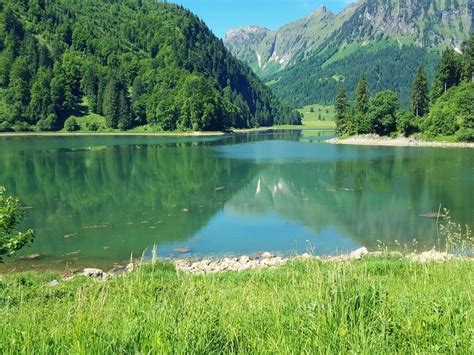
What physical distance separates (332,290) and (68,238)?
28.3 m

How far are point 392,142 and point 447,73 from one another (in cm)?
3115

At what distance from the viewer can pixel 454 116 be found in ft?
343

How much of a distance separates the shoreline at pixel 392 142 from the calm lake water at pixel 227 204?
81.5 feet

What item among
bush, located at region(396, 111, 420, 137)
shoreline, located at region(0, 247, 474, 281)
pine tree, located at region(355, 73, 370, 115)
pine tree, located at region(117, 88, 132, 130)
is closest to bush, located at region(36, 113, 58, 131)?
pine tree, located at region(117, 88, 132, 130)

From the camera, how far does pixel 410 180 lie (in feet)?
178

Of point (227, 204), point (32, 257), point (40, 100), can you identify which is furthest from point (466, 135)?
point (40, 100)

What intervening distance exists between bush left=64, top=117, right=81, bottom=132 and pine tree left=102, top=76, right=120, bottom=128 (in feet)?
39.2

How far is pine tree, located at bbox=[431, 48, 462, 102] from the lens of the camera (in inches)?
4926

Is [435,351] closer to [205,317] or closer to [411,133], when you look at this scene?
[205,317]

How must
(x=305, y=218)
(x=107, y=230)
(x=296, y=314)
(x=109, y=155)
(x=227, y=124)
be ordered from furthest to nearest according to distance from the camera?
1. (x=227, y=124)
2. (x=109, y=155)
3. (x=305, y=218)
4. (x=107, y=230)
5. (x=296, y=314)

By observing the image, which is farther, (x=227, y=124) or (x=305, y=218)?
(x=227, y=124)

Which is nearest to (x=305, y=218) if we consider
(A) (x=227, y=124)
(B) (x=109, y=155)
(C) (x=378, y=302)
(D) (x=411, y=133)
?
(C) (x=378, y=302)

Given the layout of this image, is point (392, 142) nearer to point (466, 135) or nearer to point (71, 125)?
point (466, 135)

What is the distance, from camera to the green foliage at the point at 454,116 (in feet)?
334
